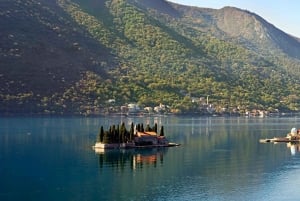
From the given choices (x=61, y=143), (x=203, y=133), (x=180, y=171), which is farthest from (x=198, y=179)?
(x=203, y=133)

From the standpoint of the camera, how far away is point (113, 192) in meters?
64.4

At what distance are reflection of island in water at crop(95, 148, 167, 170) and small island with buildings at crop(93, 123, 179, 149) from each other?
242 centimetres

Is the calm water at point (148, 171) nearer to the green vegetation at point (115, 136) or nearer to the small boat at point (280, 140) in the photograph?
the green vegetation at point (115, 136)

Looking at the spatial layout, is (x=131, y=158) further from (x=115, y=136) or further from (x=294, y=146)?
(x=294, y=146)

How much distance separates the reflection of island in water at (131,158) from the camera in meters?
83.8

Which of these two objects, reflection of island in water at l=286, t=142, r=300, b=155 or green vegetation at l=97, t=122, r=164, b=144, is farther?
reflection of island in water at l=286, t=142, r=300, b=155

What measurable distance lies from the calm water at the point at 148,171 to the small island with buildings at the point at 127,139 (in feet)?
8.94

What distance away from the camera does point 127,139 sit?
345ft

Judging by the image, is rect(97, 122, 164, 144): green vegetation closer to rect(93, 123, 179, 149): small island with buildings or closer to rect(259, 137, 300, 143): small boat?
rect(93, 123, 179, 149): small island with buildings

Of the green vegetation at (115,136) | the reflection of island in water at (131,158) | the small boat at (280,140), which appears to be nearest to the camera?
the reflection of island in water at (131,158)

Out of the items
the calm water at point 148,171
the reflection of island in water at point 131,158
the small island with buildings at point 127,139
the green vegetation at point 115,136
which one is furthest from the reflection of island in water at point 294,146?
the green vegetation at point 115,136

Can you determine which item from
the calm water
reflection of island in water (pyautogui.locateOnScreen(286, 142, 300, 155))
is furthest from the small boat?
the calm water

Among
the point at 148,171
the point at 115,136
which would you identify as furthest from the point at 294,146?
the point at 148,171

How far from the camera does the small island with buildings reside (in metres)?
102
